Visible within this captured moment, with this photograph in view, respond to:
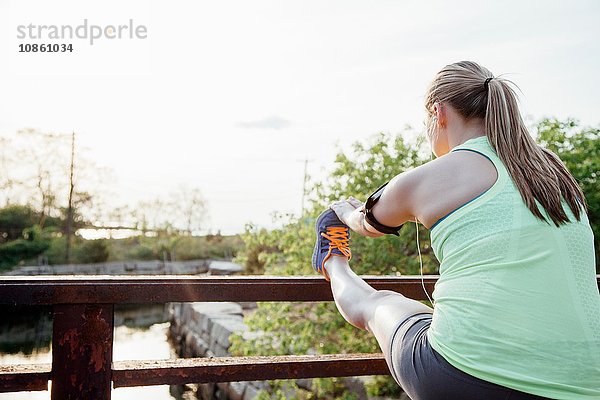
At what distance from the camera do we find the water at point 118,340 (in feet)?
27.2

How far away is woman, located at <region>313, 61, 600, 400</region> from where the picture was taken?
1.16m

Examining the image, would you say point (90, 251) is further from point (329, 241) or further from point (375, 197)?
point (375, 197)

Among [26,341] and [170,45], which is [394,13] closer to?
[170,45]

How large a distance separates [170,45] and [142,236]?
374 inches

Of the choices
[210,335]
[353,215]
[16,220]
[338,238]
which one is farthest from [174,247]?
[353,215]

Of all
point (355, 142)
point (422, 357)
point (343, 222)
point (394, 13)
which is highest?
point (394, 13)

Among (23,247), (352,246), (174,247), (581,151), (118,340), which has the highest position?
(581,151)

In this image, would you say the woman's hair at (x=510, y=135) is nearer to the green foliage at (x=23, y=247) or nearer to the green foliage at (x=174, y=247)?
the green foliage at (x=174, y=247)

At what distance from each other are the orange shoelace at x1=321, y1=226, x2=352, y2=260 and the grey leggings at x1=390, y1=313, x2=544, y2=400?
0.56m

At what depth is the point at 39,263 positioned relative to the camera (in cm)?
1222

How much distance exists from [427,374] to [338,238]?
2.58 ft

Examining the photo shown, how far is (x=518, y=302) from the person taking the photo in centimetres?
118

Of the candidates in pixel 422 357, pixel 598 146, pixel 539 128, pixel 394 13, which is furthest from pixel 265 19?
pixel 598 146

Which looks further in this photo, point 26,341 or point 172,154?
point 172,154
